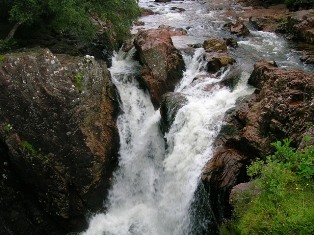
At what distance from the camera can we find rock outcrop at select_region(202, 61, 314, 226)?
426 inches

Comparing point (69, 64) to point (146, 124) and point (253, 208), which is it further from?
point (253, 208)

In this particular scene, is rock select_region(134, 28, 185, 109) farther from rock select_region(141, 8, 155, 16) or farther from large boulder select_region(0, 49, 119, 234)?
rock select_region(141, 8, 155, 16)

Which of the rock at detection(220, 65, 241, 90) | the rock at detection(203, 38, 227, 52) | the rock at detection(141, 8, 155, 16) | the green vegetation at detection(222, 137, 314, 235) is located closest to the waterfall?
the rock at detection(220, 65, 241, 90)

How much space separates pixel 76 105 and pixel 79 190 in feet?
10.7

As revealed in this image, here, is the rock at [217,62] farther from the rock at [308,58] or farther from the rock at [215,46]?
the rock at [308,58]

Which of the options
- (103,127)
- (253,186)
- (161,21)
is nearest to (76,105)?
(103,127)

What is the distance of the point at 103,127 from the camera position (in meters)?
14.2

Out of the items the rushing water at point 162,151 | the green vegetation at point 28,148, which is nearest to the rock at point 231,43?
the rushing water at point 162,151

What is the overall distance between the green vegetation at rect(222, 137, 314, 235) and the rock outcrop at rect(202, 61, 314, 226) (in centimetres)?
214

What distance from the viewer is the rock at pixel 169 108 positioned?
14.4m

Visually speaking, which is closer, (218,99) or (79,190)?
(79,190)

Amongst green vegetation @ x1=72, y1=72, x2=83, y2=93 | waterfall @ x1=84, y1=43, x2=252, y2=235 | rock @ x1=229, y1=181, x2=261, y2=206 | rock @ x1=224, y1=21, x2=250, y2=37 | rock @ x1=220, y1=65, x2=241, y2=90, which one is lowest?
waterfall @ x1=84, y1=43, x2=252, y2=235

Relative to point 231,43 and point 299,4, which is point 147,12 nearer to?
point 299,4

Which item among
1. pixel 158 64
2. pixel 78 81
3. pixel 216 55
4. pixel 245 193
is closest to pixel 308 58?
pixel 216 55
